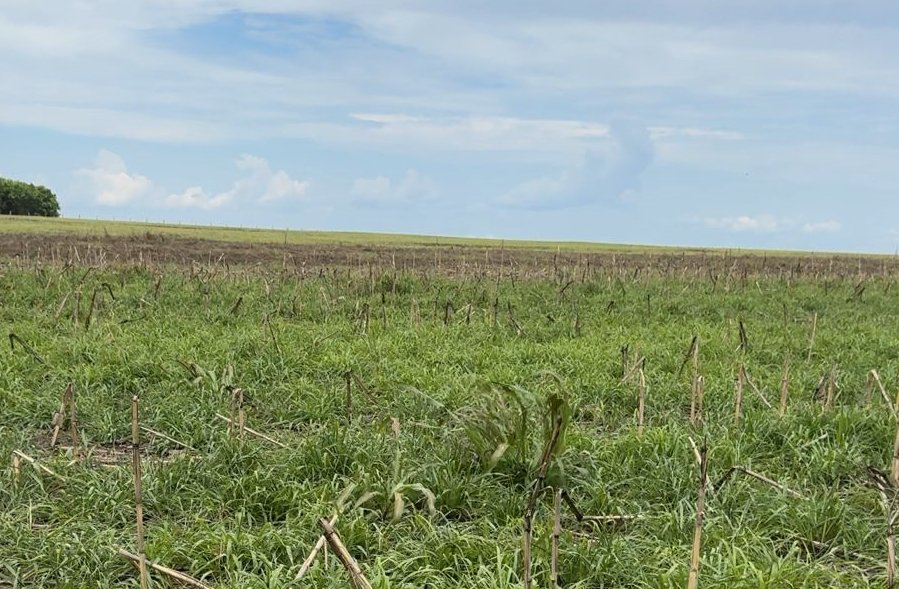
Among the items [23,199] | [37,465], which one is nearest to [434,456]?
[37,465]

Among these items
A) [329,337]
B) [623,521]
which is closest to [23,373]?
[329,337]

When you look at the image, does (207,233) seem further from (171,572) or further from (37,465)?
(171,572)

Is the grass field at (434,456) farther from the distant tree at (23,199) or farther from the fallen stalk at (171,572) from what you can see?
the distant tree at (23,199)

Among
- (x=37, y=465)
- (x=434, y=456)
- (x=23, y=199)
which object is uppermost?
(x=23, y=199)

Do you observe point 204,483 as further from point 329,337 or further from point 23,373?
point 329,337

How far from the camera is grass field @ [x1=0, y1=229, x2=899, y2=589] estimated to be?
9.18 ft

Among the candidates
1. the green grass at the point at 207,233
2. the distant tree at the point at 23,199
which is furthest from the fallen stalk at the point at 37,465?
the distant tree at the point at 23,199

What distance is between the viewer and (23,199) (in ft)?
214

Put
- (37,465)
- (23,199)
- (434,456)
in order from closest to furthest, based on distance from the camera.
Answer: (37,465), (434,456), (23,199)

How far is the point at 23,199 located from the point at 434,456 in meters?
73.2

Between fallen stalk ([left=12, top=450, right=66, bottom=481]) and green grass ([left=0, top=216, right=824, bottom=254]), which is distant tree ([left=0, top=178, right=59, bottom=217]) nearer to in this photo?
green grass ([left=0, top=216, right=824, bottom=254])

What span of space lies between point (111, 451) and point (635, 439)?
3.02m

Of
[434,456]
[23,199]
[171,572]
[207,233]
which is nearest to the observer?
[171,572]

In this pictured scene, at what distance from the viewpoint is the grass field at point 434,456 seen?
2797 millimetres
